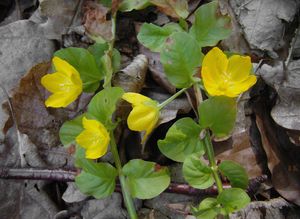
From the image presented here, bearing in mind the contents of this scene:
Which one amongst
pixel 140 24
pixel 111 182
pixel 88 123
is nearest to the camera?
pixel 88 123

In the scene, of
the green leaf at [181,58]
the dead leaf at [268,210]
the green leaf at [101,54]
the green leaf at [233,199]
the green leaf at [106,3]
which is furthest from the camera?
the green leaf at [106,3]

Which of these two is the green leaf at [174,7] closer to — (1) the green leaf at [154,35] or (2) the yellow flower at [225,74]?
(1) the green leaf at [154,35]

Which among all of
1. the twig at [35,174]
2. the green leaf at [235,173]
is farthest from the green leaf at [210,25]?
the twig at [35,174]

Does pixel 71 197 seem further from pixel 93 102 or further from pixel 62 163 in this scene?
pixel 93 102

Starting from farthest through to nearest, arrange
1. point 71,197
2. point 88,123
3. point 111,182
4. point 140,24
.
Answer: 1. point 140,24
2. point 71,197
3. point 111,182
4. point 88,123

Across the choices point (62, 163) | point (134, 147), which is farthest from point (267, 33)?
point (62, 163)

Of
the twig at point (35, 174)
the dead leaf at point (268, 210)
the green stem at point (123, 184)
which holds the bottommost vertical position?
the twig at point (35, 174)

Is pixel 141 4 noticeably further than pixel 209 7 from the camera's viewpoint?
Yes
